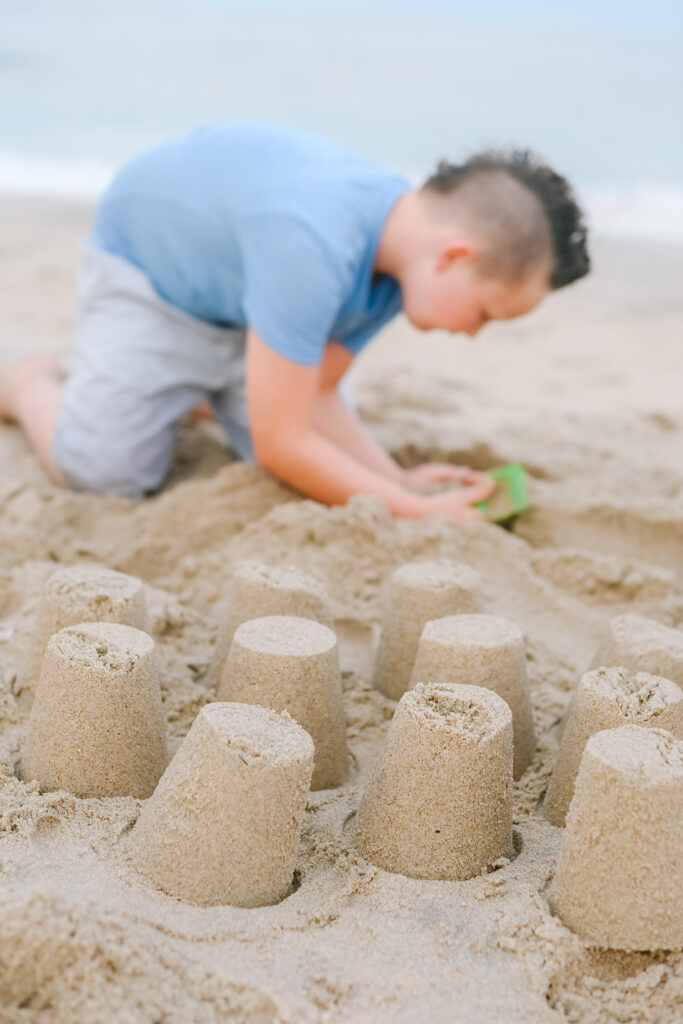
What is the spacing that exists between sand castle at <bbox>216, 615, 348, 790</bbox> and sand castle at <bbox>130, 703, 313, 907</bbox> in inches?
6.6

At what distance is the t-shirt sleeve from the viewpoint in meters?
1.71

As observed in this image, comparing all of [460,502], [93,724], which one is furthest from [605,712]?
[460,502]

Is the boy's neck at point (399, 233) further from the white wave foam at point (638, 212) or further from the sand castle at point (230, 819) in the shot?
the white wave foam at point (638, 212)

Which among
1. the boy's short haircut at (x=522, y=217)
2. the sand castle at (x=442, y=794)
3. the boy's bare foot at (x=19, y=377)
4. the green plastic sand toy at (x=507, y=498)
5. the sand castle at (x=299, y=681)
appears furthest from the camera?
the boy's bare foot at (x=19, y=377)

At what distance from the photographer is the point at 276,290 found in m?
1.72

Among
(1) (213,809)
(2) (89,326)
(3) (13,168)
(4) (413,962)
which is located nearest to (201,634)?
(1) (213,809)

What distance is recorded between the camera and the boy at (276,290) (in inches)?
67.4

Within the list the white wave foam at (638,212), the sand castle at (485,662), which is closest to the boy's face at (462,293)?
the sand castle at (485,662)

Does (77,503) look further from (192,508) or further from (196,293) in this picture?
(196,293)

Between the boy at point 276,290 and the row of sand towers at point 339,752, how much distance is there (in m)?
0.61

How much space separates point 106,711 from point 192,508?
0.83 metres

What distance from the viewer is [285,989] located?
73 cm

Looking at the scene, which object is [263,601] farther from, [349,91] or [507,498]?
→ [349,91]

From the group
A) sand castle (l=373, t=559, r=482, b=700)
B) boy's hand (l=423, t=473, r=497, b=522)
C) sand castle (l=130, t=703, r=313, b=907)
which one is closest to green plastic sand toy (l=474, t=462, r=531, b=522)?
boy's hand (l=423, t=473, r=497, b=522)
